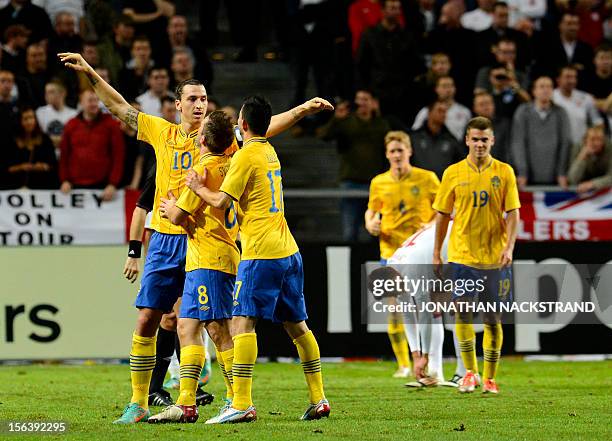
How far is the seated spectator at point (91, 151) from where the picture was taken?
1650cm

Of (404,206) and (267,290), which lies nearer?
(267,290)

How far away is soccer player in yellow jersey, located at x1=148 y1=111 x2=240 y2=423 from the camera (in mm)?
9609

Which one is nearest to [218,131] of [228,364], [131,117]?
[131,117]

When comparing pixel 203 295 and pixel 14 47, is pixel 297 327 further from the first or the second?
pixel 14 47

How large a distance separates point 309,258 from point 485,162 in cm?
420

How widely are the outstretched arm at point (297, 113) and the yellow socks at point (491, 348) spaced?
10.8ft

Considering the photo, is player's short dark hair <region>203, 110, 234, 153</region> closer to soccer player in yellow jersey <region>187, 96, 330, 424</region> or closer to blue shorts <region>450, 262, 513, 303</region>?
soccer player in yellow jersey <region>187, 96, 330, 424</region>

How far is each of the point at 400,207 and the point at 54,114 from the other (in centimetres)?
551

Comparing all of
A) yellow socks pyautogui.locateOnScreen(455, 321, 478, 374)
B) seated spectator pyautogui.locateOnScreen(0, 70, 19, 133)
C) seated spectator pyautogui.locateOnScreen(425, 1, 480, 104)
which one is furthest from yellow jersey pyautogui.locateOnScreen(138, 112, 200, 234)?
seated spectator pyautogui.locateOnScreen(425, 1, 480, 104)

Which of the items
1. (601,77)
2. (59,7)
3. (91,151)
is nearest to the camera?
(91,151)

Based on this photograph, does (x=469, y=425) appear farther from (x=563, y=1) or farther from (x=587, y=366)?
(x=563, y=1)

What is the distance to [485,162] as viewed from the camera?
40.5ft

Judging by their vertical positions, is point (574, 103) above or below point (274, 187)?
above

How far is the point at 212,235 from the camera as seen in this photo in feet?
31.7
